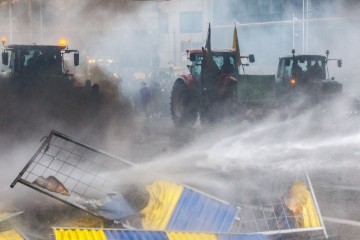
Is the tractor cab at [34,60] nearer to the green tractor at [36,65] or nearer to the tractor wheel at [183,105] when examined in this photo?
the green tractor at [36,65]

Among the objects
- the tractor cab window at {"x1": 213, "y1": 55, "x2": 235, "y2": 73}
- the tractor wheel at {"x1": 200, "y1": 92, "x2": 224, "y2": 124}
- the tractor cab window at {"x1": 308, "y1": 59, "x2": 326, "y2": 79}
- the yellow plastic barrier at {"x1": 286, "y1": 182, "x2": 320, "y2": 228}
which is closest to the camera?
the yellow plastic barrier at {"x1": 286, "y1": 182, "x2": 320, "y2": 228}

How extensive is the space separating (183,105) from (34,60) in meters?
5.57

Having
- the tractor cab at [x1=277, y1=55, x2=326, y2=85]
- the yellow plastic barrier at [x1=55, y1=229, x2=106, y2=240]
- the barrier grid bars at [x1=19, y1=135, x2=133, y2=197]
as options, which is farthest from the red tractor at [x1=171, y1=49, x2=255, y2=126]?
the yellow plastic barrier at [x1=55, y1=229, x2=106, y2=240]

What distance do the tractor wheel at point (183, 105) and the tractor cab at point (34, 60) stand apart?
4.54 m

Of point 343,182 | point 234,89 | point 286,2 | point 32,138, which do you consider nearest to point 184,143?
point 234,89

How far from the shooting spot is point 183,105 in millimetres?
17578

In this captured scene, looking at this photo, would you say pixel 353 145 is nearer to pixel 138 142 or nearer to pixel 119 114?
pixel 138 142

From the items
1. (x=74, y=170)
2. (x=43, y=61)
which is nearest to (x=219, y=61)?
(x=43, y=61)

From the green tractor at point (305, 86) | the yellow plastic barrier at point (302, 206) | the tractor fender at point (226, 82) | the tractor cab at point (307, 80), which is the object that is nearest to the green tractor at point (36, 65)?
the tractor fender at point (226, 82)

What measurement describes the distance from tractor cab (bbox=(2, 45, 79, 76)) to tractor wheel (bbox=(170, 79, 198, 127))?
454cm

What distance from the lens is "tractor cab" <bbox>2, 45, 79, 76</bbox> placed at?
569 inches

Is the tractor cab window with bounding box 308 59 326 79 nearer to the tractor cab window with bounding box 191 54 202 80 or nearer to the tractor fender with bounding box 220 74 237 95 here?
the tractor fender with bounding box 220 74 237 95

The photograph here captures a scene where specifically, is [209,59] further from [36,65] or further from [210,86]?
[36,65]

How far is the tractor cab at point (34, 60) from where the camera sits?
14.5 m
